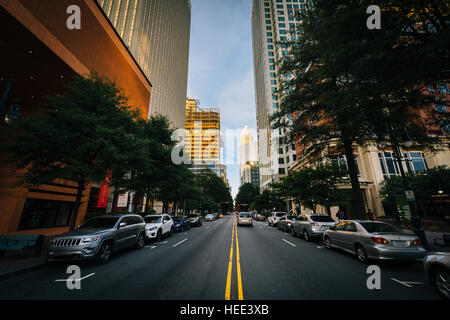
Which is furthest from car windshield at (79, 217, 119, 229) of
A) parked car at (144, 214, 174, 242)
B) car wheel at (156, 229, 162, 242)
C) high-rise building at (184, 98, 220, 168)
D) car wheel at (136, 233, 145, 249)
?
high-rise building at (184, 98, 220, 168)

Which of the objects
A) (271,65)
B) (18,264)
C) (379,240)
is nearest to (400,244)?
(379,240)

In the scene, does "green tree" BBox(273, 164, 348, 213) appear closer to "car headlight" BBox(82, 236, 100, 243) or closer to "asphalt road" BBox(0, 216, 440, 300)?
"asphalt road" BBox(0, 216, 440, 300)

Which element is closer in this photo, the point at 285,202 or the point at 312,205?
the point at 312,205

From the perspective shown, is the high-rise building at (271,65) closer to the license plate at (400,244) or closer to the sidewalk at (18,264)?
the license plate at (400,244)

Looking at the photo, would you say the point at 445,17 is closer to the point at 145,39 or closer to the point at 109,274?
the point at 109,274

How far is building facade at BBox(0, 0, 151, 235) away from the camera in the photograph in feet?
31.3

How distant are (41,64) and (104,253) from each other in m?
12.9

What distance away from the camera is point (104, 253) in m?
6.86

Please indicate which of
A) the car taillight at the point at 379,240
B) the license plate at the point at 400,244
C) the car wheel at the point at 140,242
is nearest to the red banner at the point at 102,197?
the car wheel at the point at 140,242

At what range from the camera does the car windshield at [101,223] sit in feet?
24.9

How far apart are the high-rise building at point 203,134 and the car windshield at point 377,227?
348 feet
